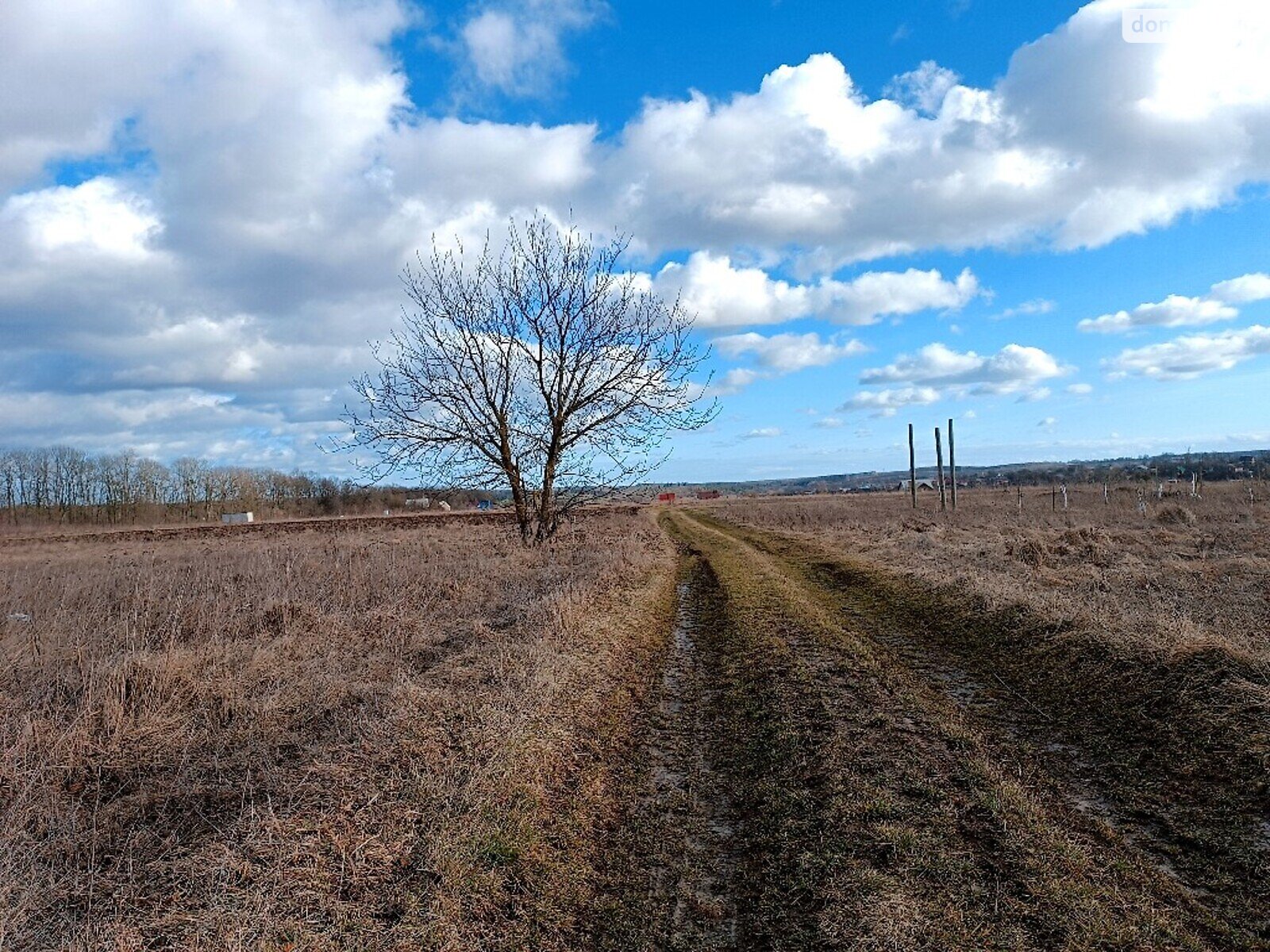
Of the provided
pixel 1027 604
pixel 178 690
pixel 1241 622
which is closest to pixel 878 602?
pixel 1027 604

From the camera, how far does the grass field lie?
3807mm

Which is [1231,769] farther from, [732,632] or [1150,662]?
[732,632]

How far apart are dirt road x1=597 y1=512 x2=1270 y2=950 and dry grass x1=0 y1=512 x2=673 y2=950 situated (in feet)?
1.93

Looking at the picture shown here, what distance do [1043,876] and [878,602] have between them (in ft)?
30.7

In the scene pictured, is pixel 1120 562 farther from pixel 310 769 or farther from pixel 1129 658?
pixel 310 769

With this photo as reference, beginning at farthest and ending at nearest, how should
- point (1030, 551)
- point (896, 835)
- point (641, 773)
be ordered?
point (1030, 551) < point (641, 773) < point (896, 835)

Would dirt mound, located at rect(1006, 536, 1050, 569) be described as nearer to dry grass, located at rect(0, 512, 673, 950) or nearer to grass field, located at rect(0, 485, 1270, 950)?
grass field, located at rect(0, 485, 1270, 950)

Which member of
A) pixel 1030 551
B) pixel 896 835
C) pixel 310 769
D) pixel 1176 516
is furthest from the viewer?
pixel 1176 516

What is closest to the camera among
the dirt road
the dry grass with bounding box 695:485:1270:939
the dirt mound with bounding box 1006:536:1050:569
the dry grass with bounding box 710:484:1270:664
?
the dirt road

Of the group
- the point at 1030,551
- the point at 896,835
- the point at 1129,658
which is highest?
the point at 1030,551

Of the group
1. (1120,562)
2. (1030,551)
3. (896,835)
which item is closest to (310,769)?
(896,835)

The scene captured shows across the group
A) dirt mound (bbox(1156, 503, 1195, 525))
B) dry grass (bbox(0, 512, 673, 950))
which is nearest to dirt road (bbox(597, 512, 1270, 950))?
dry grass (bbox(0, 512, 673, 950))

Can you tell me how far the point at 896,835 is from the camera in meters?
4.55

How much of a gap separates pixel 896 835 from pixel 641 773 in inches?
83.4
